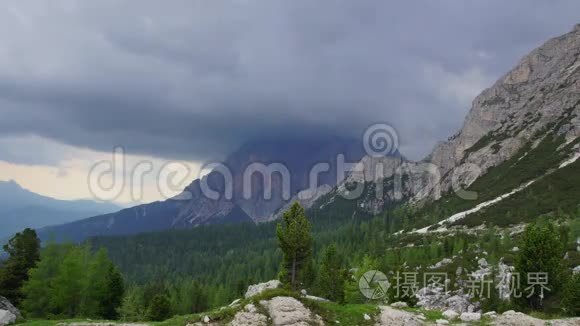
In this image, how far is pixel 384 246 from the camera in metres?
178

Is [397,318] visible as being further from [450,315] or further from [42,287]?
[42,287]

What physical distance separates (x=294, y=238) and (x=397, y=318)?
22918 millimetres

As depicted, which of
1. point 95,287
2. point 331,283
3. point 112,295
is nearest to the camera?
point 95,287

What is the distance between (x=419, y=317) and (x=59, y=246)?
5280cm

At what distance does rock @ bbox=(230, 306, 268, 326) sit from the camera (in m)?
30.7

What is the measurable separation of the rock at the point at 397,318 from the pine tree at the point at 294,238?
21.2 meters

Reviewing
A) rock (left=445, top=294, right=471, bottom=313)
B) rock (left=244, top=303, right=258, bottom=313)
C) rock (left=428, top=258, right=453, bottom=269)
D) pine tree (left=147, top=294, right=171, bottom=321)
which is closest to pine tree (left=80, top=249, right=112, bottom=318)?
pine tree (left=147, top=294, right=171, bottom=321)

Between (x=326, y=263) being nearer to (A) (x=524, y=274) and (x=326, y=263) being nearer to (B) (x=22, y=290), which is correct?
(A) (x=524, y=274)

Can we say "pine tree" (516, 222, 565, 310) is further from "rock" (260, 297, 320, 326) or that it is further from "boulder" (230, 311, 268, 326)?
"boulder" (230, 311, 268, 326)

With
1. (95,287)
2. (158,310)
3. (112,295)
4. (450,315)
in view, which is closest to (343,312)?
(450,315)

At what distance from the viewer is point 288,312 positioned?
3180 cm

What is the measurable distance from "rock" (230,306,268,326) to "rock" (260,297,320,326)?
29.5 inches

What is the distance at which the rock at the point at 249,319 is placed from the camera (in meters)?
Result: 30.7

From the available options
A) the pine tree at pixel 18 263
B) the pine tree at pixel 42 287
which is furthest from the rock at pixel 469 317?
the pine tree at pixel 18 263
